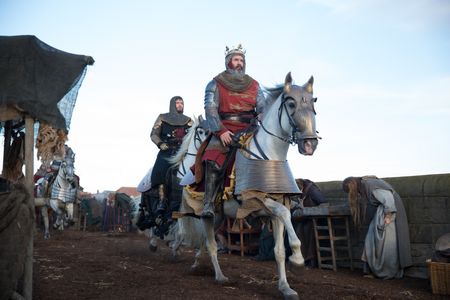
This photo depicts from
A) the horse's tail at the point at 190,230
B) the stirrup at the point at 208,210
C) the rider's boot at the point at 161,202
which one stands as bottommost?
the horse's tail at the point at 190,230

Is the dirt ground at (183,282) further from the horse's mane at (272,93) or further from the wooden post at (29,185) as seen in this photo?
the horse's mane at (272,93)

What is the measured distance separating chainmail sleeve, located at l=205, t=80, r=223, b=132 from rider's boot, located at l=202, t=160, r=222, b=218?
53cm

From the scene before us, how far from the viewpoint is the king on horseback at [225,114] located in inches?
247

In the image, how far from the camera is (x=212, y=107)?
6379 mm

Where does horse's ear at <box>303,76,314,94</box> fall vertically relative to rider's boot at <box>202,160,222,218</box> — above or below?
above

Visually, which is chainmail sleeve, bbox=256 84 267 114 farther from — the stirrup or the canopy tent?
the canopy tent

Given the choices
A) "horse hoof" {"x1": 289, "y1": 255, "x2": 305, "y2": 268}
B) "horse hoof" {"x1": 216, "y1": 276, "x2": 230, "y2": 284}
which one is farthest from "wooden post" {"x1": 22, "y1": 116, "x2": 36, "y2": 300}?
"horse hoof" {"x1": 289, "y1": 255, "x2": 305, "y2": 268}

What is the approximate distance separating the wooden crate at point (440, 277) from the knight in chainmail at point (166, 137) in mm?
5602

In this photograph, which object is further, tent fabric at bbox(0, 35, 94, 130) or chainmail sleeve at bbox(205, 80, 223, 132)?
chainmail sleeve at bbox(205, 80, 223, 132)

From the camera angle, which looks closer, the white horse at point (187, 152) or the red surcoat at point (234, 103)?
the red surcoat at point (234, 103)

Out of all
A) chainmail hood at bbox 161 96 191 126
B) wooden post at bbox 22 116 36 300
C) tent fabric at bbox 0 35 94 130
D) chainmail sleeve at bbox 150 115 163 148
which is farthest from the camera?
chainmail hood at bbox 161 96 191 126

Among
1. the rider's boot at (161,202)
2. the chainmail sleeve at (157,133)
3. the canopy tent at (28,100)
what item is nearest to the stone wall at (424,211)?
the rider's boot at (161,202)

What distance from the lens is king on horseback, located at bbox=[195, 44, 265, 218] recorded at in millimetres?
6262

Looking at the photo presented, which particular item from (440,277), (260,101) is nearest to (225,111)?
(260,101)
